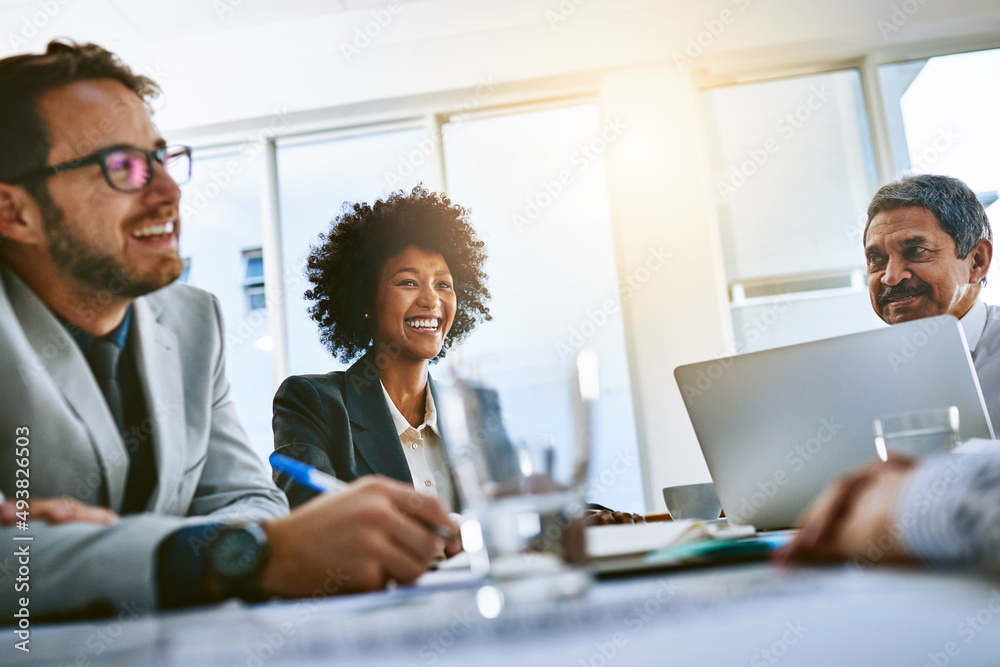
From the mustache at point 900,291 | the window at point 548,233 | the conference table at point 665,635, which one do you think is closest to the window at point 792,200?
the window at point 548,233

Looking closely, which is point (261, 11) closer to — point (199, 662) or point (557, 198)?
point (557, 198)

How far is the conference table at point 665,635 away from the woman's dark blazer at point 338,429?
1.35m

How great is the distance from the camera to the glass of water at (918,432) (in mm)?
789

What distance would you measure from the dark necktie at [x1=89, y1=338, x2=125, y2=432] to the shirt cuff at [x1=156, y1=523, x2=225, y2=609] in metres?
0.46

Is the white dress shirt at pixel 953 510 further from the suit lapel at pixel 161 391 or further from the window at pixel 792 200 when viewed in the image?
the window at pixel 792 200

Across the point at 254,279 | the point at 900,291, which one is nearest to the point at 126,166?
the point at 900,291

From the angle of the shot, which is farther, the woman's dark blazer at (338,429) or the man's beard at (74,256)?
the woman's dark blazer at (338,429)

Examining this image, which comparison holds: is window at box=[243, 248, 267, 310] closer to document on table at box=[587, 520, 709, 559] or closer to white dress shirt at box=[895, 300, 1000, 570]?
document on table at box=[587, 520, 709, 559]

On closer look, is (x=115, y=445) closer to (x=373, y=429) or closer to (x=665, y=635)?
(x=665, y=635)

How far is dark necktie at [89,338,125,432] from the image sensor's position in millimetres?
942

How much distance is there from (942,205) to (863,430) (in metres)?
1.58

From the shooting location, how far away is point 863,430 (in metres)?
0.91

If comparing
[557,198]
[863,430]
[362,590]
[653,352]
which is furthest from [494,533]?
[557,198]

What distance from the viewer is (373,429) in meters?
1.83
